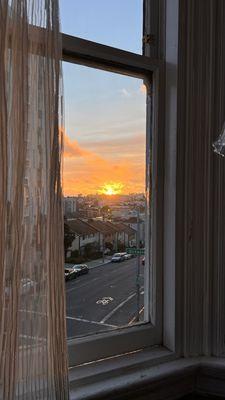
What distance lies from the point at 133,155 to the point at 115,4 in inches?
16.2

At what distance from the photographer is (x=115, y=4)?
4.02ft

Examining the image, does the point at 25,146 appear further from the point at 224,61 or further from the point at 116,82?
the point at 224,61

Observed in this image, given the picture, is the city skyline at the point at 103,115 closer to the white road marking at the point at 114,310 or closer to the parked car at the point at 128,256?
the parked car at the point at 128,256

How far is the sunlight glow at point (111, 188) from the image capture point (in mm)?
1234

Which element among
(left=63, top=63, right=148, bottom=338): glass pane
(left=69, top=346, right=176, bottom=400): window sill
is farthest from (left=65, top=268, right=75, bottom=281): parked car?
(left=69, top=346, right=176, bottom=400): window sill

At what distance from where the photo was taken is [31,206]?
2.80 ft

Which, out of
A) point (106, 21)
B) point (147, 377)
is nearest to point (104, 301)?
point (147, 377)

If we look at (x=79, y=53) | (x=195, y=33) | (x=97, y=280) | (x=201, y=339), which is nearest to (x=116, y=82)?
(x=79, y=53)

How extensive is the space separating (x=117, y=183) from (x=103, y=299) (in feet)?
1.05

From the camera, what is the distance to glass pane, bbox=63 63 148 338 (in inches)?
45.5

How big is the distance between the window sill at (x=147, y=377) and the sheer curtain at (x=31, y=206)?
184 millimetres

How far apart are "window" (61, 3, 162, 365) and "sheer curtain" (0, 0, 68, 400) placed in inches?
9.9

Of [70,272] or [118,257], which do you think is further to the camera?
[118,257]

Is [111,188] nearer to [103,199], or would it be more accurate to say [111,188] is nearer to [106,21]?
[103,199]
